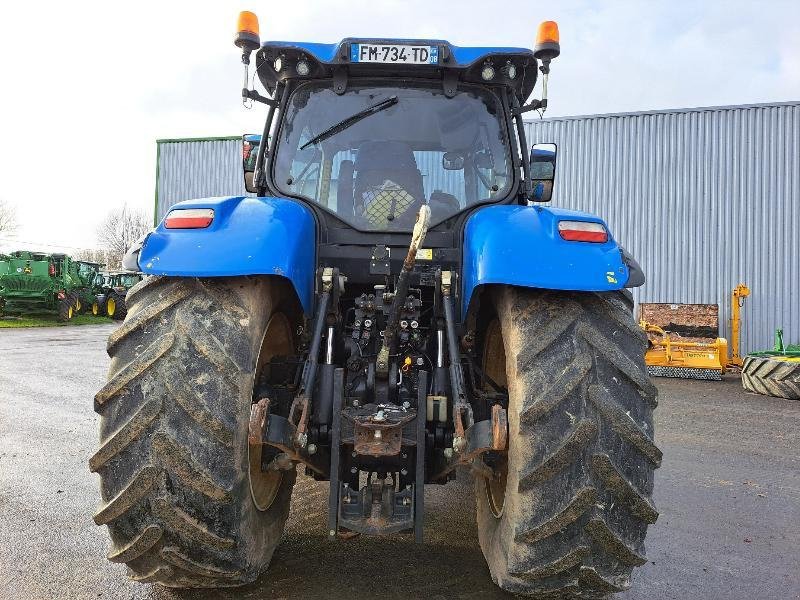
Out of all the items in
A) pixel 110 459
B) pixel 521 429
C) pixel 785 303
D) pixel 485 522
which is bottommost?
pixel 485 522

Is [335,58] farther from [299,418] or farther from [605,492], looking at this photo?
[605,492]

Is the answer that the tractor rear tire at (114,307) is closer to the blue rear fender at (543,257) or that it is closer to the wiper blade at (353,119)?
the wiper blade at (353,119)

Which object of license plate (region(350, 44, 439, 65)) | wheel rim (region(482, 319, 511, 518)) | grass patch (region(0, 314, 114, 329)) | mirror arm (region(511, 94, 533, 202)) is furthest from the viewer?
grass patch (region(0, 314, 114, 329))

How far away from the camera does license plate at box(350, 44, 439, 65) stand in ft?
10.9

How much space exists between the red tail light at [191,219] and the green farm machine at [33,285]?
24149mm

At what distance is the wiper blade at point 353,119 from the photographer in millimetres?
3451

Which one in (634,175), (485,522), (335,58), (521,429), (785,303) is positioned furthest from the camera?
(634,175)

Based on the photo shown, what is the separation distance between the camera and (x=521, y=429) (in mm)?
2232

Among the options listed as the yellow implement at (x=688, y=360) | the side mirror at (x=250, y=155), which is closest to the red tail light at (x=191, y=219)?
the side mirror at (x=250, y=155)

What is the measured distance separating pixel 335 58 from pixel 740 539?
358 cm

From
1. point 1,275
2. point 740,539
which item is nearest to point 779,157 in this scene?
point 740,539

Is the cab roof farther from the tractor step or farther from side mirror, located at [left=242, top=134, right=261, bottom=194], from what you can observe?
the tractor step

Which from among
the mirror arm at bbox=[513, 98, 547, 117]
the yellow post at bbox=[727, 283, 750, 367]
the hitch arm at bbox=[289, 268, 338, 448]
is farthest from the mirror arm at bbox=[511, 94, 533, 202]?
the yellow post at bbox=[727, 283, 750, 367]

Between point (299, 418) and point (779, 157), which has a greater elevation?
point (779, 157)
